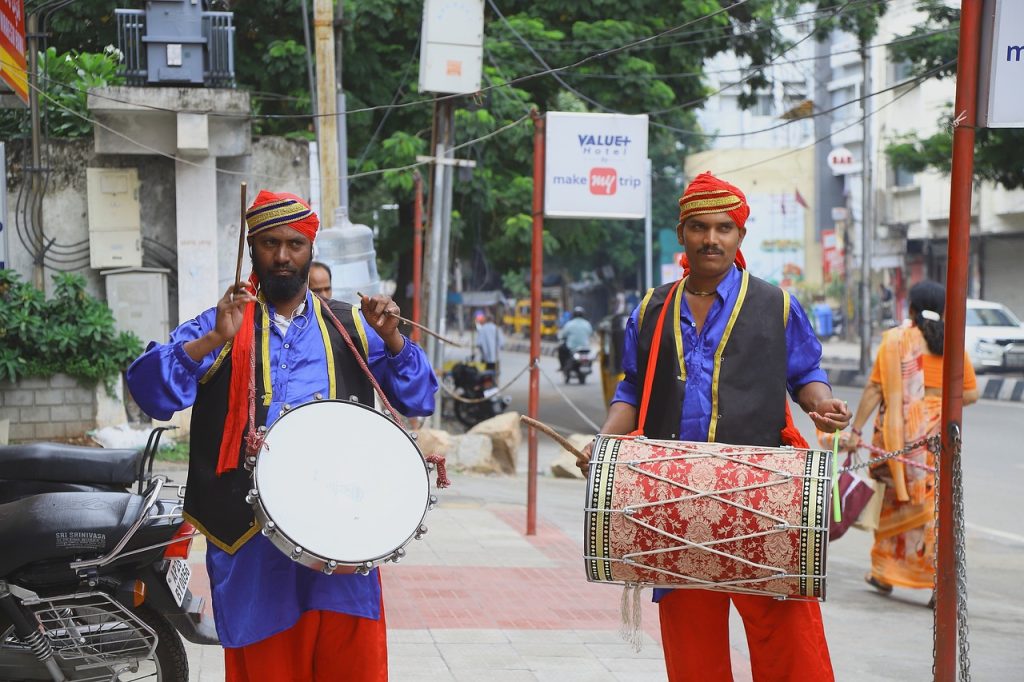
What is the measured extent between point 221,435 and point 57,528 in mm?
1366

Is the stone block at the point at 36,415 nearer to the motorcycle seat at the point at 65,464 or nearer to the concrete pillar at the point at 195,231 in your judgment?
the concrete pillar at the point at 195,231

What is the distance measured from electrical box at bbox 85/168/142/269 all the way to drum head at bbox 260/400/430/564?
11753 millimetres

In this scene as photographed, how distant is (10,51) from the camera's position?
8.59 meters

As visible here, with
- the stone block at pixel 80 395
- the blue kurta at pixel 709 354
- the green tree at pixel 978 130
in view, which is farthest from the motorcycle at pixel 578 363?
the blue kurta at pixel 709 354

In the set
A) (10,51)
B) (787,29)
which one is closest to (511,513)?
(10,51)

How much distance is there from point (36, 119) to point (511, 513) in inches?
272

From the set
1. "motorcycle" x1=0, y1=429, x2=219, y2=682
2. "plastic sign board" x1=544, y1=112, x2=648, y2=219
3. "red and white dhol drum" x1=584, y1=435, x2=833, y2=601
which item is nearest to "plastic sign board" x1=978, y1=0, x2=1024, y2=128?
"red and white dhol drum" x1=584, y1=435, x2=833, y2=601

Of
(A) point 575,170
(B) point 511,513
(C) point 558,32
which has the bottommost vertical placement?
(B) point 511,513

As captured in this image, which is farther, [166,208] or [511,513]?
[166,208]

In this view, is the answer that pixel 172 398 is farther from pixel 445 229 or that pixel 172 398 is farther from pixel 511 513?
pixel 445 229

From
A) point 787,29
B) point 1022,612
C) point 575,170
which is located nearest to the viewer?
point 1022,612

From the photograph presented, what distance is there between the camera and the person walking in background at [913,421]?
8031 millimetres

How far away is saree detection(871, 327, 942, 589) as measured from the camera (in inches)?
317

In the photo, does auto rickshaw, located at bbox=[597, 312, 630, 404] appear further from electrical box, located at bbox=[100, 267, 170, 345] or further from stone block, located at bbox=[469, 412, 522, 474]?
electrical box, located at bbox=[100, 267, 170, 345]
